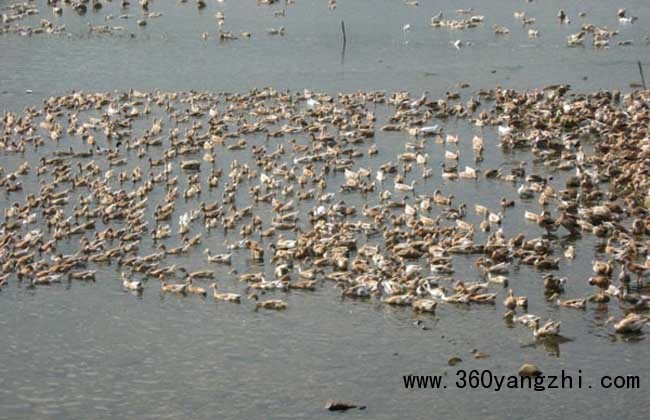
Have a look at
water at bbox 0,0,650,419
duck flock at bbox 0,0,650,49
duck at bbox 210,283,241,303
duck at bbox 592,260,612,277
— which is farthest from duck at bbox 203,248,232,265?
duck flock at bbox 0,0,650,49

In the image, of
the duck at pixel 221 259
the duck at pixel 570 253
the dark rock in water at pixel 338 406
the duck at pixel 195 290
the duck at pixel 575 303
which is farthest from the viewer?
the duck at pixel 221 259

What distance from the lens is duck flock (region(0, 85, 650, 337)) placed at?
33750 mm

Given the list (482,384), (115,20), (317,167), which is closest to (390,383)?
(482,384)

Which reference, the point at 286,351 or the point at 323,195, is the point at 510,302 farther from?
the point at 323,195

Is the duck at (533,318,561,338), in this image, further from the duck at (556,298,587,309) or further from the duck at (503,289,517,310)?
the duck at (556,298,587,309)

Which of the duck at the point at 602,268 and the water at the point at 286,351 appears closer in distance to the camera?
the water at the point at 286,351

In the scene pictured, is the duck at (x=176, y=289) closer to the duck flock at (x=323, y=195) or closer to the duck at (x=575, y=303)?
the duck flock at (x=323, y=195)

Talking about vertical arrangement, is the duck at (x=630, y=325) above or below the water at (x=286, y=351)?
above

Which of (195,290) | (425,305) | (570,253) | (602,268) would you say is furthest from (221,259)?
(602,268)

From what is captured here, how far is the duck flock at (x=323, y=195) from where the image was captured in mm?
33750

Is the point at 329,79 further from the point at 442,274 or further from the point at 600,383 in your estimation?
the point at 600,383

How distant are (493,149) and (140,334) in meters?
18.8

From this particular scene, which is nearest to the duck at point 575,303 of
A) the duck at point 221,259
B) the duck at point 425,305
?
the duck at point 425,305

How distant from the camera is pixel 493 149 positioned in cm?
4600
